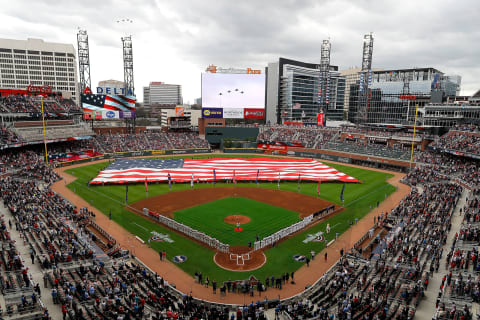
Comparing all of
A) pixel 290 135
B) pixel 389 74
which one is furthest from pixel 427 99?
pixel 290 135

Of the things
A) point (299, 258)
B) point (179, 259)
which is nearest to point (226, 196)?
point (179, 259)

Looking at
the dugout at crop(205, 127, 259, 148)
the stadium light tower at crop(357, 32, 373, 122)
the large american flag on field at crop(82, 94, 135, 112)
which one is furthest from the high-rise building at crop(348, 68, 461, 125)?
the large american flag on field at crop(82, 94, 135, 112)

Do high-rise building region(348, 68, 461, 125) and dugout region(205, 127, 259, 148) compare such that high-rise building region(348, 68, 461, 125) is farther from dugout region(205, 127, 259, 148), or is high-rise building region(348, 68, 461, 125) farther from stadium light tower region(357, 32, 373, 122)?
dugout region(205, 127, 259, 148)

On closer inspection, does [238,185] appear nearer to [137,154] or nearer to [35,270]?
[35,270]

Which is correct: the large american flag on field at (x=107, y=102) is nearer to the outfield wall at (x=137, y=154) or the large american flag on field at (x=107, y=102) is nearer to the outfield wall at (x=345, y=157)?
the outfield wall at (x=137, y=154)

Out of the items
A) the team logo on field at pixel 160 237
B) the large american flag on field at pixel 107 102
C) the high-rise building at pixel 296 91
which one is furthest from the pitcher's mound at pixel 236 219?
the high-rise building at pixel 296 91
